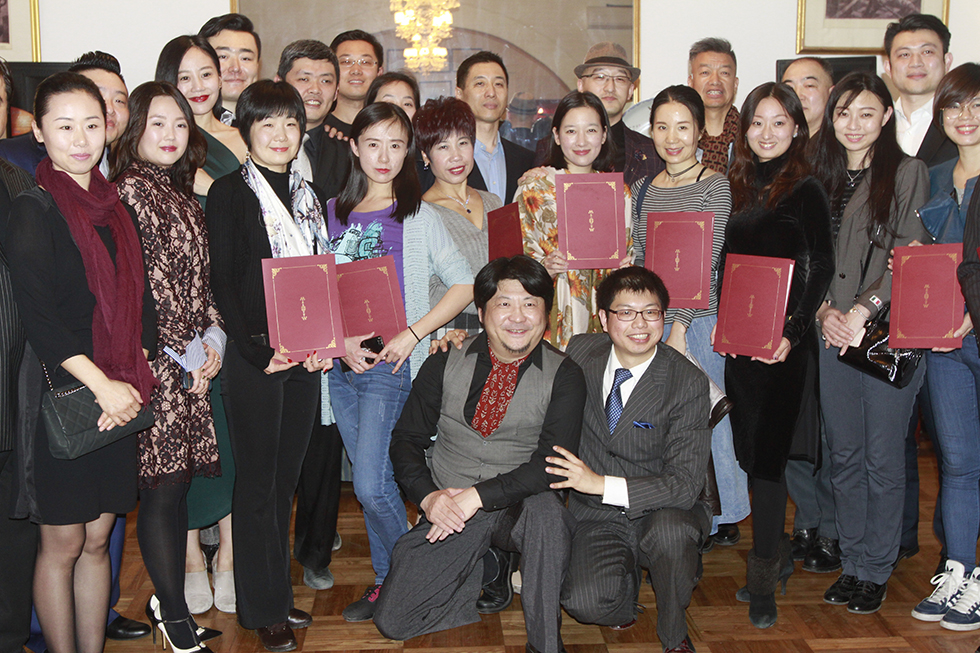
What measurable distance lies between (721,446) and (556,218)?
1061mm

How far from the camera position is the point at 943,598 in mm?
2852

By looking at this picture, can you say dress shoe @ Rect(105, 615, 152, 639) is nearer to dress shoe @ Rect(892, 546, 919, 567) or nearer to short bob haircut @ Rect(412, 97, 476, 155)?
short bob haircut @ Rect(412, 97, 476, 155)

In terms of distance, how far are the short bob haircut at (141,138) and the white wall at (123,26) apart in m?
3.17

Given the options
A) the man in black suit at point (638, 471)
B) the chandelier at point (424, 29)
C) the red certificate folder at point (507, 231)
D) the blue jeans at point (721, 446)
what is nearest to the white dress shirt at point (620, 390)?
the man in black suit at point (638, 471)

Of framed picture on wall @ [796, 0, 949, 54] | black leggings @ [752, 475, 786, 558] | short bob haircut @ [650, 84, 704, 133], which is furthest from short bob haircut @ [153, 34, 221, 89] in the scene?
framed picture on wall @ [796, 0, 949, 54]

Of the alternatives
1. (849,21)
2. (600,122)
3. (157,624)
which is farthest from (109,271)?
(849,21)

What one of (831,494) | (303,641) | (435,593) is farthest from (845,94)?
(303,641)

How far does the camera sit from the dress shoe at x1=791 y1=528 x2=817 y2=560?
330 cm

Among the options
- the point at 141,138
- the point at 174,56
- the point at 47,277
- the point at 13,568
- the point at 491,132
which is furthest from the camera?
the point at 491,132

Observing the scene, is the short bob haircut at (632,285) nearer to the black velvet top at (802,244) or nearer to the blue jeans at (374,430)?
the black velvet top at (802,244)

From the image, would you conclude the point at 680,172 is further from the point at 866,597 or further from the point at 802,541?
the point at 866,597

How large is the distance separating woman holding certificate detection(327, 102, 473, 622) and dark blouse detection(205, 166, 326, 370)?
32cm

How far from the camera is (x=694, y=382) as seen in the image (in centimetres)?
268

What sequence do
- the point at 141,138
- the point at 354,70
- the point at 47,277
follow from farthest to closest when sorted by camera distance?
1. the point at 354,70
2. the point at 141,138
3. the point at 47,277
